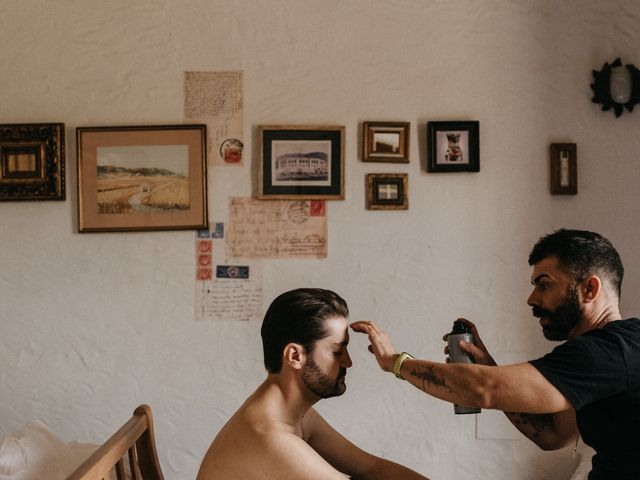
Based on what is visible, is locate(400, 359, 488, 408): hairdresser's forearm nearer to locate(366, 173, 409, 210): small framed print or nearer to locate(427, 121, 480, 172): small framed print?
locate(366, 173, 409, 210): small framed print

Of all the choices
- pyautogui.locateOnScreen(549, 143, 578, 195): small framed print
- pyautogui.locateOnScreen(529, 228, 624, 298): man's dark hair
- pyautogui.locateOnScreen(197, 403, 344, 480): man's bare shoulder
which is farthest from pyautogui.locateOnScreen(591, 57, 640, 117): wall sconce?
pyautogui.locateOnScreen(197, 403, 344, 480): man's bare shoulder

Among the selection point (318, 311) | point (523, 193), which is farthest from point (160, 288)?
point (523, 193)

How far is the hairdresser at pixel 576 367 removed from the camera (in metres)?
1.48

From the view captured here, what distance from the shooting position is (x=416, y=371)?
1690 millimetres

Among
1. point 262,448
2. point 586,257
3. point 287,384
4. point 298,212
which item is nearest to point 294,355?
point 287,384

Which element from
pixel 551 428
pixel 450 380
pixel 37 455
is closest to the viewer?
pixel 450 380

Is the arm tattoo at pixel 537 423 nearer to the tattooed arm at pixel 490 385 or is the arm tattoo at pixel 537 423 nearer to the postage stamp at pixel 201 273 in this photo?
the tattooed arm at pixel 490 385

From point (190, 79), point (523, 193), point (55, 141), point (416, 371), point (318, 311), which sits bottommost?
point (416, 371)

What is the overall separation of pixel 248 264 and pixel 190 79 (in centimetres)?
76

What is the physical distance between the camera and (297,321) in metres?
1.67

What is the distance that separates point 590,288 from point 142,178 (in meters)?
1.73

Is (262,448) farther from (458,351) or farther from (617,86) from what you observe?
(617,86)

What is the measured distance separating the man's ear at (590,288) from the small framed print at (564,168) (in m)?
1.10

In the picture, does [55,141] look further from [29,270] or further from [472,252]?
[472,252]
